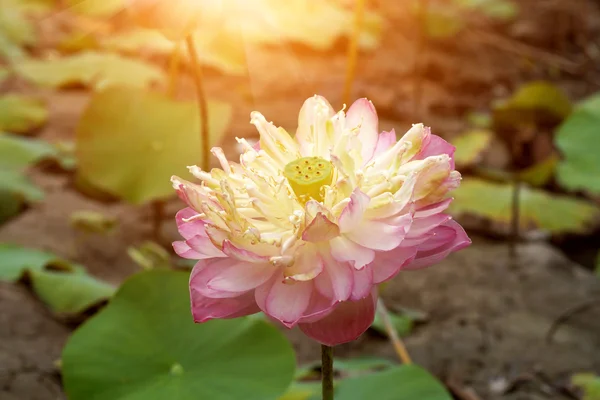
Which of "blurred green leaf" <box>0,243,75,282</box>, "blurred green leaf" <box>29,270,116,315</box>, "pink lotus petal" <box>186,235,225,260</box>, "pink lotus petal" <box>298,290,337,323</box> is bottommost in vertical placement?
"blurred green leaf" <box>29,270,116,315</box>

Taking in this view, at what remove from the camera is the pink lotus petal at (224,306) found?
0.58 m

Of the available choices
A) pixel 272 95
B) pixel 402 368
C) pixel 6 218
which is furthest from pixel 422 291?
pixel 272 95

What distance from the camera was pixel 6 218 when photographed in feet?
5.49

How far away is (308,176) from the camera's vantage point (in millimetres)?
606

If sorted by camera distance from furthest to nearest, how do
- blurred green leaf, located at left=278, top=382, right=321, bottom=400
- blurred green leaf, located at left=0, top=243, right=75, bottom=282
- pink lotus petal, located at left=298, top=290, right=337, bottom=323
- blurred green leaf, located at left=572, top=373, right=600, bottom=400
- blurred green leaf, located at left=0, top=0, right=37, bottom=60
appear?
blurred green leaf, located at left=0, top=0, right=37, bottom=60, blurred green leaf, located at left=0, top=243, right=75, bottom=282, blurred green leaf, located at left=572, top=373, right=600, bottom=400, blurred green leaf, located at left=278, top=382, right=321, bottom=400, pink lotus petal, located at left=298, top=290, right=337, bottom=323

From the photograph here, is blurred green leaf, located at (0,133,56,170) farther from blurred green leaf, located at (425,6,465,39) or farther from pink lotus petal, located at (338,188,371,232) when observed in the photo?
blurred green leaf, located at (425,6,465,39)

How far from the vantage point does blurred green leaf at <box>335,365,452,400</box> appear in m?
0.86

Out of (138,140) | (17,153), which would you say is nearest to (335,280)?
(138,140)

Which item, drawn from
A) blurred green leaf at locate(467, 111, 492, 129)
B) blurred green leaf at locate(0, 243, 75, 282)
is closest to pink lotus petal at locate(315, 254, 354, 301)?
blurred green leaf at locate(0, 243, 75, 282)

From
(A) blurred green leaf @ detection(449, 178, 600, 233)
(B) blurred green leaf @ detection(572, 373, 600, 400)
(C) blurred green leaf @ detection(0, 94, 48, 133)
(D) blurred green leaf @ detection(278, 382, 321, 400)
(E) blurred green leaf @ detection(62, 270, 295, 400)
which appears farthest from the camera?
(C) blurred green leaf @ detection(0, 94, 48, 133)

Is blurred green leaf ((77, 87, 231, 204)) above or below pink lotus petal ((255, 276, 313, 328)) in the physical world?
below

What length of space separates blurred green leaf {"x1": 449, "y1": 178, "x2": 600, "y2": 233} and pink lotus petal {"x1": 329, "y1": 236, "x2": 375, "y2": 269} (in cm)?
132

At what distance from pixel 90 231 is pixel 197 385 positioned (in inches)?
34.6

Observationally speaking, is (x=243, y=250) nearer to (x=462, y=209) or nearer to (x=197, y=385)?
(x=197, y=385)
